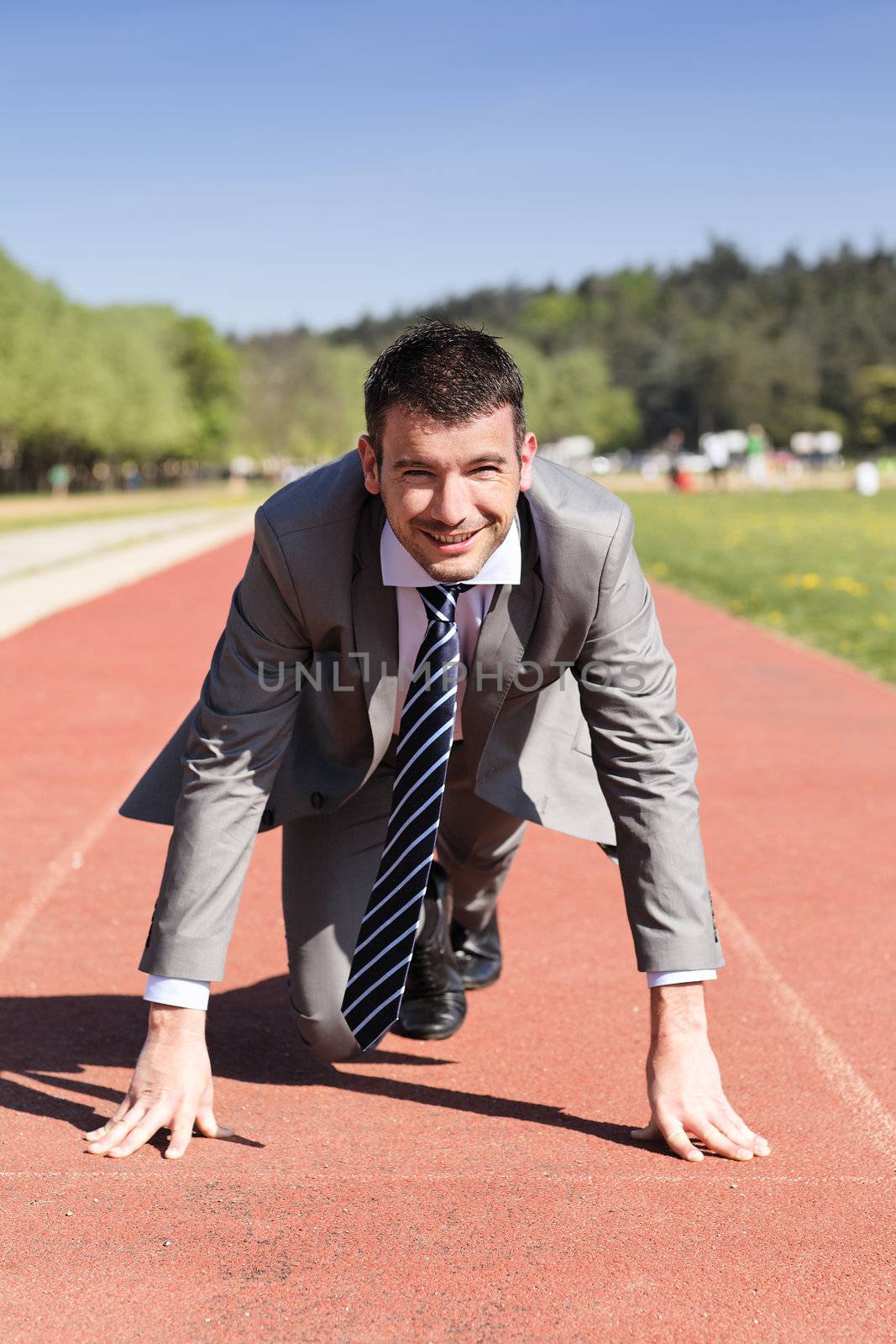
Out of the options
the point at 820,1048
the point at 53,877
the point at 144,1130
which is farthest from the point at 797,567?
the point at 144,1130

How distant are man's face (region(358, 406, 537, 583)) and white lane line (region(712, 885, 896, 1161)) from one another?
1580mm

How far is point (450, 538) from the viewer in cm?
280

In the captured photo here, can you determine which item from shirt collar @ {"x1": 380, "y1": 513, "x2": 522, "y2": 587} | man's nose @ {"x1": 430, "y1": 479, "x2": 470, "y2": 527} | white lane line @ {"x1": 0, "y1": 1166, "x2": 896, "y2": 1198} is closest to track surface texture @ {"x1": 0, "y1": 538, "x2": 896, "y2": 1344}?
white lane line @ {"x1": 0, "y1": 1166, "x2": 896, "y2": 1198}

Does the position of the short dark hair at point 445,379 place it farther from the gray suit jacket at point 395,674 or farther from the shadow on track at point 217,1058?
the shadow on track at point 217,1058

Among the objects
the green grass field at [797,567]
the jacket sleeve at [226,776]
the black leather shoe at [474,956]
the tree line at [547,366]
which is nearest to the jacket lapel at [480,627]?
the jacket sleeve at [226,776]

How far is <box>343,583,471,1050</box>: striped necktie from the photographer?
3061 millimetres

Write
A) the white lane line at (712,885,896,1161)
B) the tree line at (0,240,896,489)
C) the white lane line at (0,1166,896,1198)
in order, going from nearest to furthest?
the white lane line at (0,1166,896,1198), the white lane line at (712,885,896,1161), the tree line at (0,240,896,489)

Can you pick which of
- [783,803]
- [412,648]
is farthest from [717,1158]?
[783,803]

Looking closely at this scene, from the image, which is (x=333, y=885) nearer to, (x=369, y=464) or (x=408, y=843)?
(x=408, y=843)

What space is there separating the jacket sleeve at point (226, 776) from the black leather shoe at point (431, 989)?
0.86 metres

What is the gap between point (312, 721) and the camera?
3.44 metres

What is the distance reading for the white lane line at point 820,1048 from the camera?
3297mm

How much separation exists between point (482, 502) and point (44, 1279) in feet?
5.26

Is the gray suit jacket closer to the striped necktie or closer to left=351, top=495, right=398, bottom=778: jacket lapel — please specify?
left=351, top=495, right=398, bottom=778: jacket lapel
